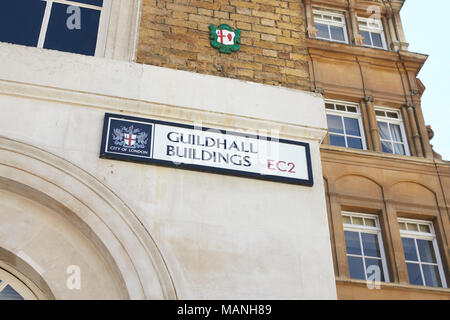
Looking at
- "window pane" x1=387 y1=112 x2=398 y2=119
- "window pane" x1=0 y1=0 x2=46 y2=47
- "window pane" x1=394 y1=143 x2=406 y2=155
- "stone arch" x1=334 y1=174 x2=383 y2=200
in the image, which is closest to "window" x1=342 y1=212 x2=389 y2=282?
"stone arch" x1=334 y1=174 x2=383 y2=200

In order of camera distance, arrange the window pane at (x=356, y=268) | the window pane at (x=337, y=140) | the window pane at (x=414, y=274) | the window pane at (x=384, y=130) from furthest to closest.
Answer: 1. the window pane at (x=384, y=130)
2. the window pane at (x=337, y=140)
3. the window pane at (x=414, y=274)
4. the window pane at (x=356, y=268)

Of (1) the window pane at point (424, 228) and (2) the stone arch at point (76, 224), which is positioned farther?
(1) the window pane at point (424, 228)

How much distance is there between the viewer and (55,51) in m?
8.02

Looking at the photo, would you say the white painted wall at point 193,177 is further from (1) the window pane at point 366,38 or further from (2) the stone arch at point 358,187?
(1) the window pane at point 366,38

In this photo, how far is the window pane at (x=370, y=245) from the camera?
39.3ft

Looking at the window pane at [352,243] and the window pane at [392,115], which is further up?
the window pane at [392,115]

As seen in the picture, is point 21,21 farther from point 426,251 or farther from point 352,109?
point 426,251

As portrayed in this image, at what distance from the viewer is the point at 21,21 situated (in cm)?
882

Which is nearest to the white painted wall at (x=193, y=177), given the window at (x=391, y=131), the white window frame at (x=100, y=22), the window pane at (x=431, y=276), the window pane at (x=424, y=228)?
the white window frame at (x=100, y=22)

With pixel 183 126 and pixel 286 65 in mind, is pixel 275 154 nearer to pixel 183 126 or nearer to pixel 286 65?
pixel 183 126

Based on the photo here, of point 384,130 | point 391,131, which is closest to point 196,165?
point 384,130

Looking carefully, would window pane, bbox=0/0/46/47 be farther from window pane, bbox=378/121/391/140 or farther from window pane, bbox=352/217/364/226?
window pane, bbox=378/121/391/140

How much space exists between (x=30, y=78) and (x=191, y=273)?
126 inches

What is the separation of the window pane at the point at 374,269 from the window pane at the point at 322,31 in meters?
6.15
